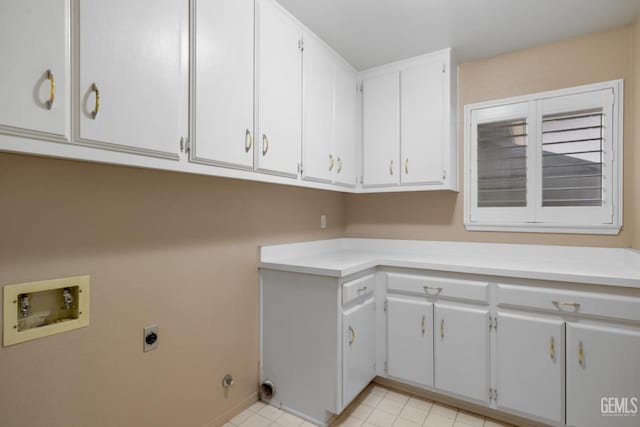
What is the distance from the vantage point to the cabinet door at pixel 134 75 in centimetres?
104

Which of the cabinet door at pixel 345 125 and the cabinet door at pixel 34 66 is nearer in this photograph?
the cabinet door at pixel 34 66

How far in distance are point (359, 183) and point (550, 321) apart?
157 cm

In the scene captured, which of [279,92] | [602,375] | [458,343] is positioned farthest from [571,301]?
[279,92]

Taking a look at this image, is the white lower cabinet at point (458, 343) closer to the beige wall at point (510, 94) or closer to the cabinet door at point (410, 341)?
the cabinet door at point (410, 341)

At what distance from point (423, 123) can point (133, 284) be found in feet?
7.07

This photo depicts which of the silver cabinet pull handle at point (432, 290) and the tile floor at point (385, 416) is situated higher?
the silver cabinet pull handle at point (432, 290)

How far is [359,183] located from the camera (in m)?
2.68

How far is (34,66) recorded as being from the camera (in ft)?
3.02

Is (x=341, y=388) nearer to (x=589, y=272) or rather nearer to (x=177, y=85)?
(x=589, y=272)

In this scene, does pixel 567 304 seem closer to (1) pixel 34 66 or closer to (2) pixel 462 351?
(2) pixel 462 351

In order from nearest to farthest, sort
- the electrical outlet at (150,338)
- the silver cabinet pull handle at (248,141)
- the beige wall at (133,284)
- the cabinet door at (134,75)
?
the cabinet door at (134,75) → the beige wall at (133,284) → the electrical outlet at (150,338) → the silver cabinet pull handle at (248,141)

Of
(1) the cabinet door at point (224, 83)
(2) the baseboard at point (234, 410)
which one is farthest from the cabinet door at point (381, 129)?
(2) the baseboard at point (234, 410)

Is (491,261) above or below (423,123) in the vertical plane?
below

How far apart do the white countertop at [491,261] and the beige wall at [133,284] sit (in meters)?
0.31
